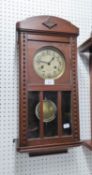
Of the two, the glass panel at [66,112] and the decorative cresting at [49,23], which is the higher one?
the decorative cresting at [49,23]

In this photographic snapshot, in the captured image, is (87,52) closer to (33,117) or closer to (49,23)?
(49,23)

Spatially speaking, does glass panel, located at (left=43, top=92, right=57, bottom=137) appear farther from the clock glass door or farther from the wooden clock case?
the wooden clock case

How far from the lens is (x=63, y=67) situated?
1111mm

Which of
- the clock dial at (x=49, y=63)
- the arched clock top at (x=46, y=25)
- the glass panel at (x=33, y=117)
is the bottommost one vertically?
the glass panel at (x=33, y=117)

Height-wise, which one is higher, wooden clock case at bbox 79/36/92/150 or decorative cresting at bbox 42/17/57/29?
decorative cresting at bbox 42/17/57/29

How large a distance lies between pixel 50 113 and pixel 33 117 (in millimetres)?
97

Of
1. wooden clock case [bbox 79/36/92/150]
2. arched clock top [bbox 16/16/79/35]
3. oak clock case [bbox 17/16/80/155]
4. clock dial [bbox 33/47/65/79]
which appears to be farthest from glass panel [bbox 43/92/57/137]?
arched clock top [bbox 16/16/79/35]

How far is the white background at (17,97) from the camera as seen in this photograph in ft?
3.72

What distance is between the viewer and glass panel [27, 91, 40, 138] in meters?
1.04

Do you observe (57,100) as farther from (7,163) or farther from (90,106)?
(7,163)

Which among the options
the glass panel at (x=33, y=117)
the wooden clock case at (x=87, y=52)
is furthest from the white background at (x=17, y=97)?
the glass panel at (x=33, y=117)

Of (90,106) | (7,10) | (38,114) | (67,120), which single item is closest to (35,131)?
(38,114)

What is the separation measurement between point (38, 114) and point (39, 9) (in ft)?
2.19

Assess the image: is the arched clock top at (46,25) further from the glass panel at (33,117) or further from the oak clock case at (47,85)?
the glass panel at (33,117)
